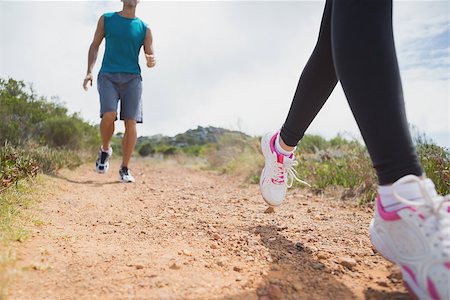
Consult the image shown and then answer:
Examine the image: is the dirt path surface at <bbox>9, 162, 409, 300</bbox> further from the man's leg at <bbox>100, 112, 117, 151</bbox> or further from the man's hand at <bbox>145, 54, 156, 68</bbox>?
the man's hand at <bbox>145, 54, 156, 68</bbox>

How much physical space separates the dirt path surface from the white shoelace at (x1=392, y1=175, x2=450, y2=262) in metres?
0.26

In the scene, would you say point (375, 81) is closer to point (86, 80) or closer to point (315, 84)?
point (315, 84)

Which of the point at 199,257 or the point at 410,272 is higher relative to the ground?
the point at 410,272

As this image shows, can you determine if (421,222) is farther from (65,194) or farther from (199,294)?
(65,194)

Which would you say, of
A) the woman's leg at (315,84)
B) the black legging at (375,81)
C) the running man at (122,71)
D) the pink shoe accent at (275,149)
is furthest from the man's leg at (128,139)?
the black legging at (375,81)

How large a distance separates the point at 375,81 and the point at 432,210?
0.41 meters

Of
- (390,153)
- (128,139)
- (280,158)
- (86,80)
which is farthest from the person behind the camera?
(128,139)

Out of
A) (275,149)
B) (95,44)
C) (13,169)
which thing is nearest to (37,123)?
(95,44)

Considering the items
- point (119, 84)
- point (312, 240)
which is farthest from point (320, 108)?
point (119, 84)

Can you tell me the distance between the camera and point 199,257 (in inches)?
59.4

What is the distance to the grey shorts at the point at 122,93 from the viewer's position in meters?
4.40

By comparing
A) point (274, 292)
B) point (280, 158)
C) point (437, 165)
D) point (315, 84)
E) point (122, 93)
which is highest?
point (122, 93)

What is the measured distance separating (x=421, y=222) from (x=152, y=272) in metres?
0.87

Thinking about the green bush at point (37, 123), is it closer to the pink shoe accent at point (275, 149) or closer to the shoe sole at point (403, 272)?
the pink shoe accent at point (275, 149)
